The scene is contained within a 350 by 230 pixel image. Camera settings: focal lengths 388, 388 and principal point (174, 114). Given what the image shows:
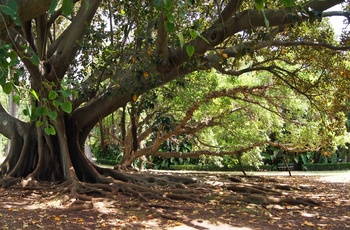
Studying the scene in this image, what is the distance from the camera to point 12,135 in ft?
33.0

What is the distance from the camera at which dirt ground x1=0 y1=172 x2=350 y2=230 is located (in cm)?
555

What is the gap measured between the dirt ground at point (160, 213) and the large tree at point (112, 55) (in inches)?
37.1

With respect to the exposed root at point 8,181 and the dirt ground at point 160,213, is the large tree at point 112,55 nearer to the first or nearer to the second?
the exposed root at point 8,181

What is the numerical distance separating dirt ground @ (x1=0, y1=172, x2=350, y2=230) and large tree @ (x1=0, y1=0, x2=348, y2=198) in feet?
3.09

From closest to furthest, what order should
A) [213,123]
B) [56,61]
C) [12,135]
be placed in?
[56,61], [12,135], [213,123]

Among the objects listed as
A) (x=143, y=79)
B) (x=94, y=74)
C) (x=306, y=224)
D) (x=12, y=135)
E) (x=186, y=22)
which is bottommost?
(x=306, y=224)

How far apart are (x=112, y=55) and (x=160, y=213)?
2947 mm

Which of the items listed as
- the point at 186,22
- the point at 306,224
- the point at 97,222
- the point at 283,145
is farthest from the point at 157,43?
the point at 283,145

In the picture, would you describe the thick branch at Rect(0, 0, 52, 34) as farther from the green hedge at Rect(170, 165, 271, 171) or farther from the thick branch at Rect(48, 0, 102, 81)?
the green hedge at Rect(170, 165, 271, 171)

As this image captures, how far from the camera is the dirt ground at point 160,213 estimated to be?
5.55 metres

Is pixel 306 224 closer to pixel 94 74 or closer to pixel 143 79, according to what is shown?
pixel 143 79

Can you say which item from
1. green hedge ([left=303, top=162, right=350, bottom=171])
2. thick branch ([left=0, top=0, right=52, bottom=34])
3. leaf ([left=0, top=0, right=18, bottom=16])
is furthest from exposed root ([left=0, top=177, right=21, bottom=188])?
green hedge ([left=303, top=162, right=350, bottom=171])

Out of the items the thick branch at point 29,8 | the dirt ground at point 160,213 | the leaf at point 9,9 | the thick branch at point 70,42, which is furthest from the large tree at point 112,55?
the leaf at point 9,9

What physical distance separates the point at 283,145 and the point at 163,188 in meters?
8.06
